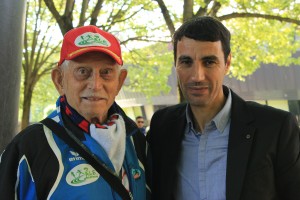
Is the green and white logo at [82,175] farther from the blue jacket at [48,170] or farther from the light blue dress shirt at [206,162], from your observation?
the light blue dress shirt at [206,162]

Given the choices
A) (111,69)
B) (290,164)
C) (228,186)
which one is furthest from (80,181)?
(290,164)

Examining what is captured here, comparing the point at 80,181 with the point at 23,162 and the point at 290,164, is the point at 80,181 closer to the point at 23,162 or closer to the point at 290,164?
the point at 23,162

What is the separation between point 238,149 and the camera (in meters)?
2.47

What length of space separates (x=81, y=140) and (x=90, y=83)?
1.20ft

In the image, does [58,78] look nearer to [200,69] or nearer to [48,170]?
[48,170]

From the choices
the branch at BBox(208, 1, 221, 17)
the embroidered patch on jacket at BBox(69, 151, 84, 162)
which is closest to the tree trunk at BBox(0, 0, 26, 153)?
the embroidered patch on jacket at BBox(69, 151, 84, 162)

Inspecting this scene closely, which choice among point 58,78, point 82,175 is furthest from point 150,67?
point 82,175

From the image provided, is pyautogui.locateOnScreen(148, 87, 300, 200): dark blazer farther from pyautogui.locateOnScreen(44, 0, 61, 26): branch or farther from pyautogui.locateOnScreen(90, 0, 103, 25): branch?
pyautogui.locateOnScreen(90, 0, 103, 25): branch

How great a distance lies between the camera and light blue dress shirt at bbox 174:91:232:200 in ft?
8.14

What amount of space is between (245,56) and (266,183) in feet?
32.5

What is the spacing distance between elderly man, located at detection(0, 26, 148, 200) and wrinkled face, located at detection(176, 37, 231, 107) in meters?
0.46

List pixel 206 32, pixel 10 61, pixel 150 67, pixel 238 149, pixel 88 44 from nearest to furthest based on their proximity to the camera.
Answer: pixel 88 44
pixel 238 149
pixel 206 32
pixel 10 61
pixel 150 67

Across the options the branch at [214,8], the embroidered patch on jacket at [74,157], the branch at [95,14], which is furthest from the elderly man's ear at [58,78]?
the branch at [214,8]

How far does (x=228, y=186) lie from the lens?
7.86 ft
